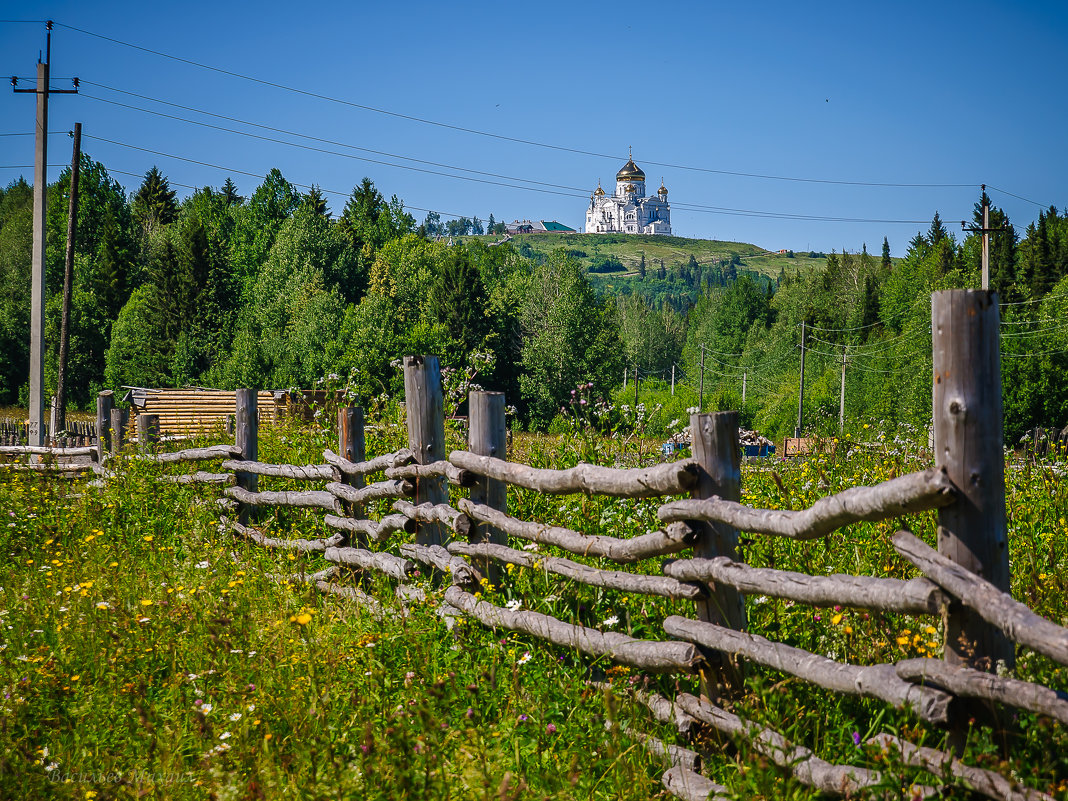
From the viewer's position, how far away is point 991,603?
2.35m

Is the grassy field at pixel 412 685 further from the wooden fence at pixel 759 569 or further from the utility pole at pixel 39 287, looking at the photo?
the utility pole at pixel 39 287

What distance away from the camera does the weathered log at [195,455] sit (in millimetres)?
7778

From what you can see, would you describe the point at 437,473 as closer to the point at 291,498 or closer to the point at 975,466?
the point at 291,498

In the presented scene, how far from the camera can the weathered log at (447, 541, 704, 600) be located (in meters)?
3.40

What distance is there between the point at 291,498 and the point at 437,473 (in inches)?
93.0

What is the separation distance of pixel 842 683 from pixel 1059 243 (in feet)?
208

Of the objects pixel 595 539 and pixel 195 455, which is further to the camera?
pixel 195 455

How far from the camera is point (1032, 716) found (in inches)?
100

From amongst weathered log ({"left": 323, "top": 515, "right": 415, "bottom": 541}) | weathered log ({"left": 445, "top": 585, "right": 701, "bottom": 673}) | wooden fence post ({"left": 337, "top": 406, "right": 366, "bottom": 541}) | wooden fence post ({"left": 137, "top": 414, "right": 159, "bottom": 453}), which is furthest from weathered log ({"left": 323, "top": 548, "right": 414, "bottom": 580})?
wooden fence post ({"left": 137, "top": 414, "right": 159, "bottom": 453})

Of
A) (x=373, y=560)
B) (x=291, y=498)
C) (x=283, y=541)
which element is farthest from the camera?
(x=291, y=498)

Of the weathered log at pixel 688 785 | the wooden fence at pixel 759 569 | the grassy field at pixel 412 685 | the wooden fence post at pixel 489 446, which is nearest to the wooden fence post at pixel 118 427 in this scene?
the grassy field at pixel 412 685

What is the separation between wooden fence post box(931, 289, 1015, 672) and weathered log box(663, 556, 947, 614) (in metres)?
0.10

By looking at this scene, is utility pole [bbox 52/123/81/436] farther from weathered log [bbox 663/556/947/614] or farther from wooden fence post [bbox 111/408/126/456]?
weathered log [bbox 663/556/947/614]

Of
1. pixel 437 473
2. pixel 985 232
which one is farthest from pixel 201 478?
pixel 985 232
